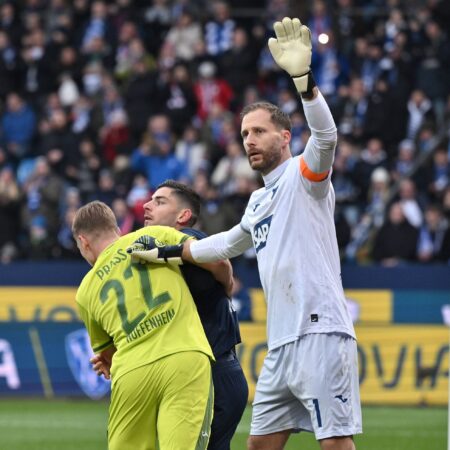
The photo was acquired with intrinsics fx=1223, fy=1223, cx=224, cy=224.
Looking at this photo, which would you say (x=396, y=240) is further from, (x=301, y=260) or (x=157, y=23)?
(x=301, y=260)

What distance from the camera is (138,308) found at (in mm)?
6727

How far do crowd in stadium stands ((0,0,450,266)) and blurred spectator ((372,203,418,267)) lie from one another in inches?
0.9

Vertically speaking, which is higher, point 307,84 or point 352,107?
point 307,84

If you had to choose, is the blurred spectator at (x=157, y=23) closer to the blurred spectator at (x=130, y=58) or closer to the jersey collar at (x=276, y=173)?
the blurred spectator at (x=130, y=58)

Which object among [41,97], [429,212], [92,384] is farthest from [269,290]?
[41,97]

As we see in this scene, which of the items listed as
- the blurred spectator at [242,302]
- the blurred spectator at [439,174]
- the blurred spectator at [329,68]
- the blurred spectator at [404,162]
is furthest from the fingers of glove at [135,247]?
the blurred spectator at [329,68]

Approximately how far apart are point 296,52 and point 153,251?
1366 millimetres

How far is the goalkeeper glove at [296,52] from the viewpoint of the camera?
649 centimetres

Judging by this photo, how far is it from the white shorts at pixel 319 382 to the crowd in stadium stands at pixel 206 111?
11836 mm

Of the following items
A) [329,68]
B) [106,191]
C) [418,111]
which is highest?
[329,68]

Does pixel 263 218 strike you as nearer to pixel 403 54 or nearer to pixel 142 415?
pixel 142 415

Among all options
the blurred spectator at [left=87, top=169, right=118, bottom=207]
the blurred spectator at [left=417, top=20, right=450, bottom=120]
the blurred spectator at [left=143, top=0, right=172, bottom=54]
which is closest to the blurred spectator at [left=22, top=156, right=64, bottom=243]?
the blurred spectator at [left=87, top=169, right=118, bottom=207]

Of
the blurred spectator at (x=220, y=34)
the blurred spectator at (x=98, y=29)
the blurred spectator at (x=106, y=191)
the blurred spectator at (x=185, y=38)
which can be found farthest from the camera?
the blurred spectator at (x=98, y=29)

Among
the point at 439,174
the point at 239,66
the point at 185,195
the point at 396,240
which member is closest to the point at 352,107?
the point at 439,174
